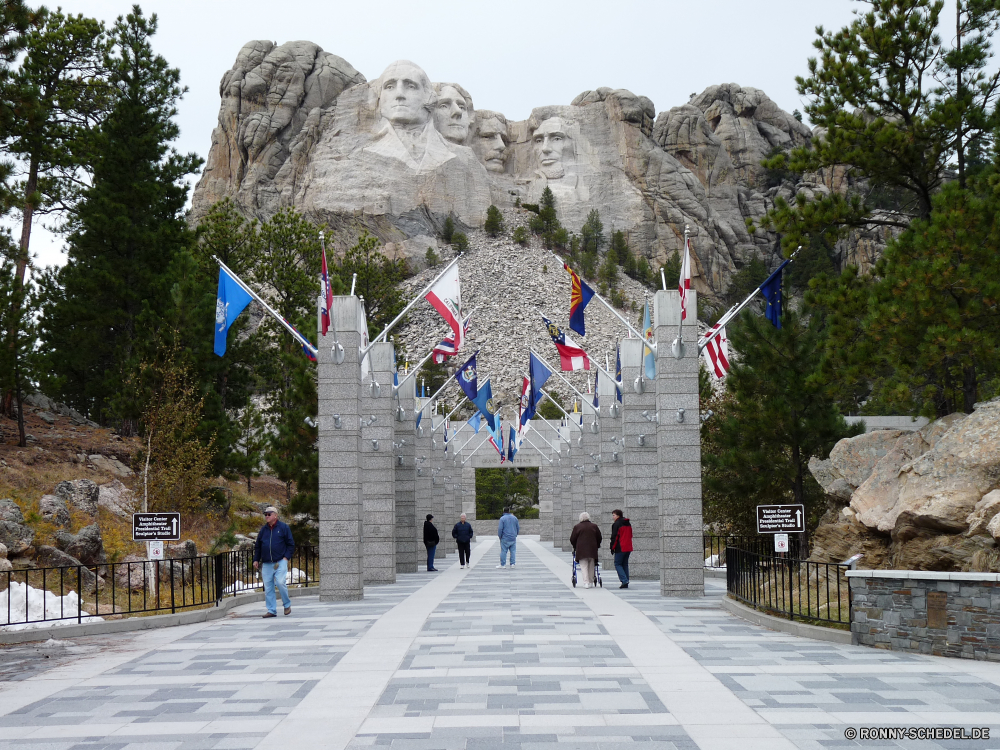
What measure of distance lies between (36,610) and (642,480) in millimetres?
14118

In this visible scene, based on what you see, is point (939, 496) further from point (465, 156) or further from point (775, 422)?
point (465, 156)

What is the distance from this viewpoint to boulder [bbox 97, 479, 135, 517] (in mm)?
26502

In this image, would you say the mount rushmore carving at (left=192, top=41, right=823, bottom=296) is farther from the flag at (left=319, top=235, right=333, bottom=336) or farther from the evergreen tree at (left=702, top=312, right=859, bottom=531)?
the flag at (left=319, top=235, right=333, bottom=336)

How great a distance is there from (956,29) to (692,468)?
38.2ft

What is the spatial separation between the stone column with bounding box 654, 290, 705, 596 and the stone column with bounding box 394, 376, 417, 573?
34.5 ft

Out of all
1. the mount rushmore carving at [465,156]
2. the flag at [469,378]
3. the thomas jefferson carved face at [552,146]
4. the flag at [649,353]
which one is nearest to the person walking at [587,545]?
the flag at [649,353]

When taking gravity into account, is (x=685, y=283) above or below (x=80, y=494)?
above

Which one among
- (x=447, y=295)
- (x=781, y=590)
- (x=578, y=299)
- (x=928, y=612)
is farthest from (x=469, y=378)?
(x=928, y=612)

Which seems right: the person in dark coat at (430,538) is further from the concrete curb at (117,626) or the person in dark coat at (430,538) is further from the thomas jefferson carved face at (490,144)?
the thomas jefferson carved face at (490,144)

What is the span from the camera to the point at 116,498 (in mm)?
27344

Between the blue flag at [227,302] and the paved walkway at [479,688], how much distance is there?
6323 millimetres

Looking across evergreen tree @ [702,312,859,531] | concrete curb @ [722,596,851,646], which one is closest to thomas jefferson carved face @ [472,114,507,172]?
evergreen tree @ [702,312,859,531]

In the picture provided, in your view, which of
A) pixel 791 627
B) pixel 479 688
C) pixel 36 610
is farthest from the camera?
pixel 36 610

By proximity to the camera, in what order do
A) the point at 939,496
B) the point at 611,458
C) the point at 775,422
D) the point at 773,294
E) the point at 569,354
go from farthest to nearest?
the point at 611,458, the point at 569,354, the point at 775,422, the point at 773,294, the point at 939,496
